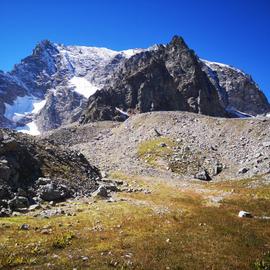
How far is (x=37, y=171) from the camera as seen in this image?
46.3 m

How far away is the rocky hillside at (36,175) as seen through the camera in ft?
126

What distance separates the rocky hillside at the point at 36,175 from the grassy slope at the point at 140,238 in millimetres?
3544

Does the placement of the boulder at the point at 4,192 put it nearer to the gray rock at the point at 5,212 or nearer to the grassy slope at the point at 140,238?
the gray rock at the point at 5,212

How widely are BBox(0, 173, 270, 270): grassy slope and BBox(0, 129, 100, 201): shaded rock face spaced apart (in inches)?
191

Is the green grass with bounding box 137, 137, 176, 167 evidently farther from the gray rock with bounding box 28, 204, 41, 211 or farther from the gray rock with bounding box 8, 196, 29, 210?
the gray rock with bounding box 8, 196, 29, 210

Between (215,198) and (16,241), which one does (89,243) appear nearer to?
(16,241)

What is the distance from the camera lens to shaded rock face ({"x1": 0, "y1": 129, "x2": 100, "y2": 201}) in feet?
131

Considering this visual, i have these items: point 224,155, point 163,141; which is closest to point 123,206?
point 224,155

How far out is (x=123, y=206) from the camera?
40.2m

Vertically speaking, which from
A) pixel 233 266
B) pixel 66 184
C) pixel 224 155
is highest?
pixel 224 155

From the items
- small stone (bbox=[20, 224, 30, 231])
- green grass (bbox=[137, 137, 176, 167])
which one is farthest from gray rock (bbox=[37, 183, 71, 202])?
green grass (bbox=[137, 137, 176, 167])

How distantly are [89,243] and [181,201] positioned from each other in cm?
1985

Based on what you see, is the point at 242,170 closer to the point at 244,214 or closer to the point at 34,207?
the point at 244,214

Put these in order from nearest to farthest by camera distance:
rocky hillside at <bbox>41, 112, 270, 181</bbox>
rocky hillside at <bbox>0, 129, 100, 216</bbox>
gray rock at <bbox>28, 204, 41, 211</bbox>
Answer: gray rock at <bbox>28, 204, 41, 211</bbox>, rocky hillside at <bbox>0, 129, 100, 216</bbox>, rocky hillside at <bbox>41, 112, 270, 181</bbox>
